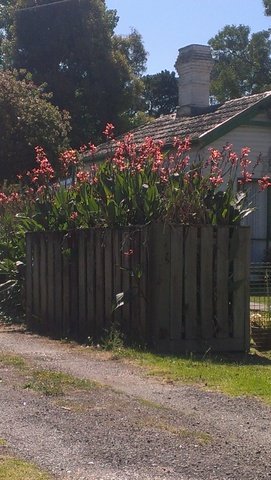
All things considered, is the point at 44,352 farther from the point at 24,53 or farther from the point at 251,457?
the point at 24,53

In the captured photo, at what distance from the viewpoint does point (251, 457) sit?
228 inches

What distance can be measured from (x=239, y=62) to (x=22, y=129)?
3591cm

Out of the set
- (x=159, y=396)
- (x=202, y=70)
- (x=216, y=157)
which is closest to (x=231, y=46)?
(x=202, y=70)

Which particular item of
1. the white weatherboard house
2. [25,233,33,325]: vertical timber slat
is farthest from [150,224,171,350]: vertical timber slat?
the white weatherboard house

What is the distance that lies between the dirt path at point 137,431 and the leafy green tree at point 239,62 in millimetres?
43864

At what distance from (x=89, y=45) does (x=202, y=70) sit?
15.0m

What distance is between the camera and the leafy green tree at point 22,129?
22.5 metres

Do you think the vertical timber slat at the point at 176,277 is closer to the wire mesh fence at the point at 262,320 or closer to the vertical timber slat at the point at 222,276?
the vertical timber slat at the point at 222,276

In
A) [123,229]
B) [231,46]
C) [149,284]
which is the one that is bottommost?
[149,284]

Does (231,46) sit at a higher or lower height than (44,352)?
higher

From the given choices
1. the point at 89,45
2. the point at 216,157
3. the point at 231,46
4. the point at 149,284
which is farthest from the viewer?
the point at 231,46

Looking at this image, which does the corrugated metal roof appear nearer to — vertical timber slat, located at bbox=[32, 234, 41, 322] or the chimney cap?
the chimney cap

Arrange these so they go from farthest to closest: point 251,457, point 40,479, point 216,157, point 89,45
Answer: point 89,45 → point 216,157 → point 251,457 → point 40,479

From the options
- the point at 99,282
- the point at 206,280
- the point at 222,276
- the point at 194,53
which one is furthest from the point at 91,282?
the point at 194,53
